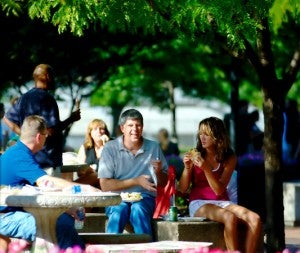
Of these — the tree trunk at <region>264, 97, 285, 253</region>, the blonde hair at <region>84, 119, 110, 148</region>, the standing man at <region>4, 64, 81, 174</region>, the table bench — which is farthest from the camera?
the blonde hair at <region>84, 119, 110, 148</region>

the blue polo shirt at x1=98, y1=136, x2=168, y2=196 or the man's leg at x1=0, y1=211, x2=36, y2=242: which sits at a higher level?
the blue polo shirt at x1=98, y1=136, x2=168, y2=196

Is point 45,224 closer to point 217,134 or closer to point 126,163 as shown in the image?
point 126,163

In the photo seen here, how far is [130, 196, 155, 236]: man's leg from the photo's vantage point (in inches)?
491

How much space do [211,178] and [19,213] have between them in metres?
2.24

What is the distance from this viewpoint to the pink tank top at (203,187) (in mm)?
12586

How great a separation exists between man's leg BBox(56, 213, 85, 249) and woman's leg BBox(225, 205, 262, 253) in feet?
6.13

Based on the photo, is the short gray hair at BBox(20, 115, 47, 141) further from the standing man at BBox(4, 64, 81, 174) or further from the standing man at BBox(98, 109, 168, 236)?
the standing man at BBox(4, 64, 81, 174)

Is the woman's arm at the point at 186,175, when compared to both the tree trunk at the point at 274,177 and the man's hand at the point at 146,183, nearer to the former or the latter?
the man's hand at the point at 146,183

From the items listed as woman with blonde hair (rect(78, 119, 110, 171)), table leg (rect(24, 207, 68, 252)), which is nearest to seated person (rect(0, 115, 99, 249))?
table leg (rect(24, 207, 68, 252))

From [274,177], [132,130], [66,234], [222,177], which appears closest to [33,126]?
[66,234]

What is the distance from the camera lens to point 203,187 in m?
12.6

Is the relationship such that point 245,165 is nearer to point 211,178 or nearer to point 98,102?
point 211,178

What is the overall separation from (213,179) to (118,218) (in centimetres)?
103

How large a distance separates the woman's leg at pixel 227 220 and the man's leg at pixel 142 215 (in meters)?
0.60
